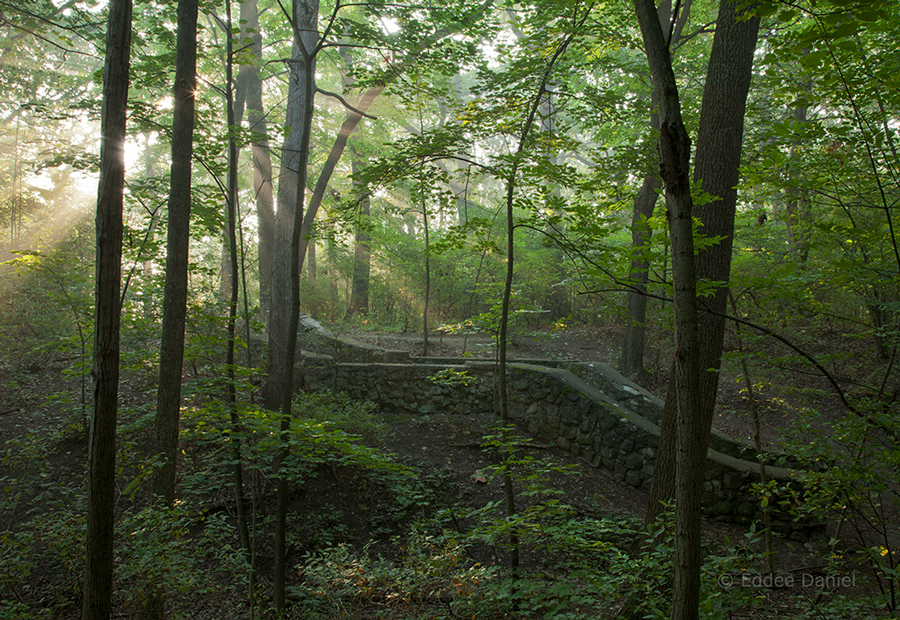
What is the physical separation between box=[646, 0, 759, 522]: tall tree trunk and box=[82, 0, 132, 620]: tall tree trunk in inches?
156

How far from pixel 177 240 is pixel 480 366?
5.07 meters

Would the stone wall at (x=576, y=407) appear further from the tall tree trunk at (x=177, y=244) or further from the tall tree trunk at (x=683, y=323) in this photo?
the tall tree trunk at (x=683, y=323)

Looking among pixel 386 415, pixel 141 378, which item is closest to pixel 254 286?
pixel 141 378

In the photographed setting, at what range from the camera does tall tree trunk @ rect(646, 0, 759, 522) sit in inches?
143

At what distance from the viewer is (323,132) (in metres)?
14.0

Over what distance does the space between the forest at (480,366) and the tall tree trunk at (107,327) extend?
0.06ft

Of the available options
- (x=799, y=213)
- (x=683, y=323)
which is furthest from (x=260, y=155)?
(x=683, y=323)

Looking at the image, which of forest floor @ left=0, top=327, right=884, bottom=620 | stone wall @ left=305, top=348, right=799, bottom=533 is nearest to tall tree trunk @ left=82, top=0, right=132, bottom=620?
forest floor @ left=0, top=327, right=884, bottom=620

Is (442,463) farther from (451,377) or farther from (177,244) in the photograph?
(177,244)

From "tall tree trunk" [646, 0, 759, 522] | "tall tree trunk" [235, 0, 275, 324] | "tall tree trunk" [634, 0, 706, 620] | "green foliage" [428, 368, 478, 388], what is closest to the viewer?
"tall tree trunk" [634, 0, 706, 620]

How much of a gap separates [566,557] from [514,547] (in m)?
1.47

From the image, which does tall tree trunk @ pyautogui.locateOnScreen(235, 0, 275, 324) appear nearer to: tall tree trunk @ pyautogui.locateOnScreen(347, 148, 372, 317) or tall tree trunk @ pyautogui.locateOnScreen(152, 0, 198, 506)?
tall tree trunk @ pyautogui.locateOnScreen(347, 148, 372, 317)

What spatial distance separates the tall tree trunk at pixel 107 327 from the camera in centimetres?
285

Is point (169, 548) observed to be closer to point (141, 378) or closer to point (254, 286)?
point (141, 378)
